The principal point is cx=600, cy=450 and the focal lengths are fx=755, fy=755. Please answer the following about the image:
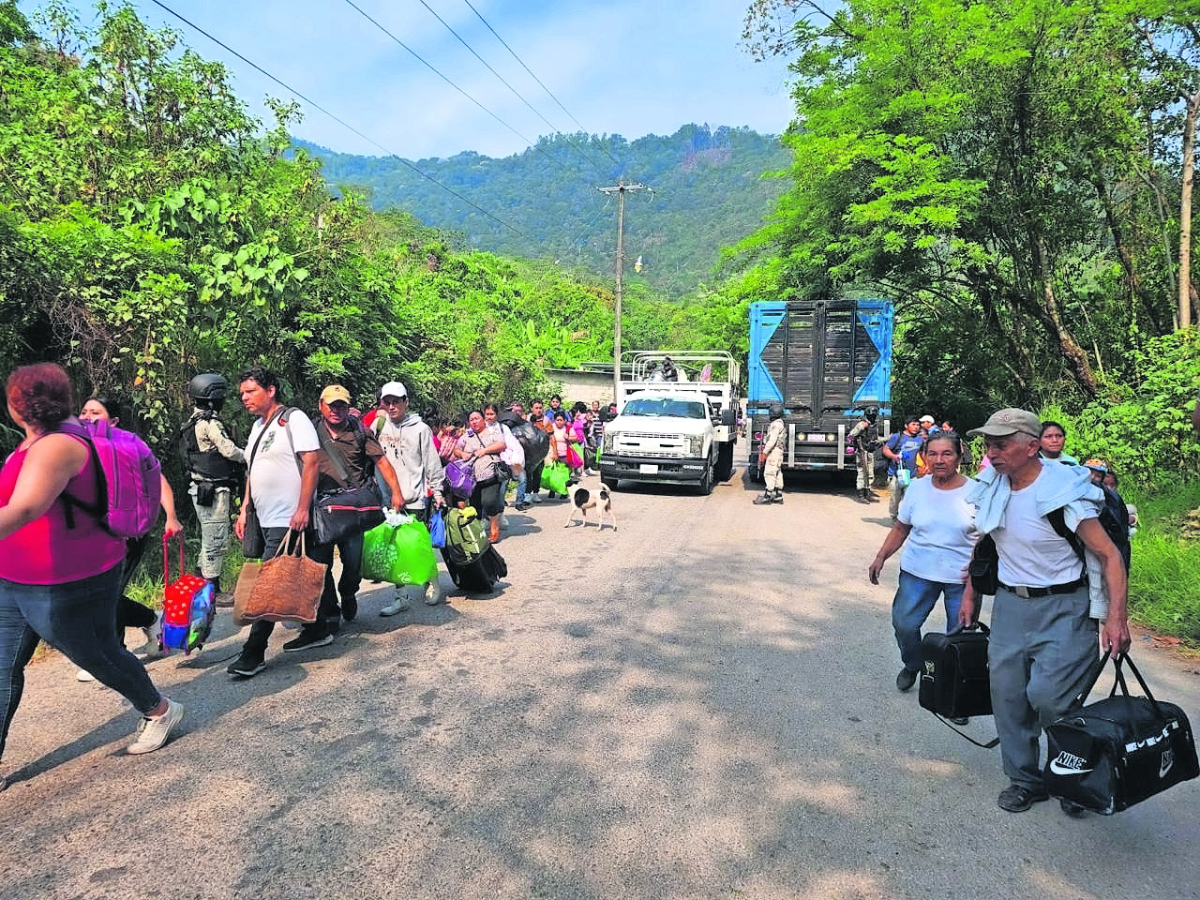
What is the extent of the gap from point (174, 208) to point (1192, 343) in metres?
12.7

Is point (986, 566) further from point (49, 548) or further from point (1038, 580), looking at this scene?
point (49, 548)

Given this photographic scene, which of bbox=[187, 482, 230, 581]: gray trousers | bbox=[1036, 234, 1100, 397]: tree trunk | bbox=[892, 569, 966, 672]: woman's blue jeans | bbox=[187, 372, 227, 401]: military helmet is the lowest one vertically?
bbox=[892, 569, 966, 672]: woman's blue jeans

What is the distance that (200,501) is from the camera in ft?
17.9

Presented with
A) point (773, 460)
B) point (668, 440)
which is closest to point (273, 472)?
point (668, 440)

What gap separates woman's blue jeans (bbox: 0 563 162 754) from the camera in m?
3.12

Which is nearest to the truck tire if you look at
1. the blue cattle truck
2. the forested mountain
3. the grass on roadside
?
the blue cattle truck

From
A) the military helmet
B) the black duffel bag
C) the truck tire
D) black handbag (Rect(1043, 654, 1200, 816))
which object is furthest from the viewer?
the truck tire

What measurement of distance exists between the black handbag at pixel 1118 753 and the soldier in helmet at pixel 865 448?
11162 mm

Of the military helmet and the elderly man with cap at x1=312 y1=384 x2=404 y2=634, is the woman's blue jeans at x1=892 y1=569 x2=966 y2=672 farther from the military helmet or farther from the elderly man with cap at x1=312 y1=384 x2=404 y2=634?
the military helmet

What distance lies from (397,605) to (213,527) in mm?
1464

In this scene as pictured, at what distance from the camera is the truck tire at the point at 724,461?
1683cm

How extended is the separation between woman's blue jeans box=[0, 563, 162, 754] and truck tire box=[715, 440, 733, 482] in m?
14.1

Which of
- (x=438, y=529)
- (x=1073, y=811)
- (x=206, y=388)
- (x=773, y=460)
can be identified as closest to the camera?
(x=1073, y=811)

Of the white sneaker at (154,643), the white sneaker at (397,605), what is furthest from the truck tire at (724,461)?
the white sneaker at (154,643)
